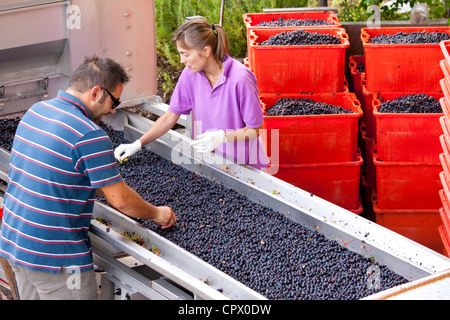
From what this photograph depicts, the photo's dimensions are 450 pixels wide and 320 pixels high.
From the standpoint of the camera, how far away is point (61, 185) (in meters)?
2.25

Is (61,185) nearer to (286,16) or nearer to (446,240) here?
(446,240)

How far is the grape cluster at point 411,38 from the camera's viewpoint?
4250mm

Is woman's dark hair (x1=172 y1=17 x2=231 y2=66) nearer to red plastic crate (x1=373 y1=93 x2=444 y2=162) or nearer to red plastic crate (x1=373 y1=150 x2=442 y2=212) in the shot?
red plastic crate (x1=373 y1=93 x2=444 y2=162)

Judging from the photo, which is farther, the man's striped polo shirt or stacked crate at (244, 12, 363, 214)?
stacked crate at (244, 12, 363, 214)

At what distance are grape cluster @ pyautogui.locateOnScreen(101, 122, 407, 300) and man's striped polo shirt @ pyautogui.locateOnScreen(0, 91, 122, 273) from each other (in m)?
0.53

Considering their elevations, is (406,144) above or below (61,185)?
below

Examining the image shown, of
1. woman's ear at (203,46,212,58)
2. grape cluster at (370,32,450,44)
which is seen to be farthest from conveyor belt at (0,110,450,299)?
grape cluster at (370,32,450,44)

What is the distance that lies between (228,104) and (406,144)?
1.35 m

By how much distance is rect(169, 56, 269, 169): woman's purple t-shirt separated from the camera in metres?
3.16

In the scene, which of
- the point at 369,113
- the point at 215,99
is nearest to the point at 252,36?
the point at 369,113

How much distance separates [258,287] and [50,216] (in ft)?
2.79

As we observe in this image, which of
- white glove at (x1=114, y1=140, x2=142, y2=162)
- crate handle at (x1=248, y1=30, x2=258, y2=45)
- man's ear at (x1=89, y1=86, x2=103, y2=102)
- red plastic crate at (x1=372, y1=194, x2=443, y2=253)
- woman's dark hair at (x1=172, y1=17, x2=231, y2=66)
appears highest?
woman's dark hair at (x1=172, y1=17, x2=231, y2=66)

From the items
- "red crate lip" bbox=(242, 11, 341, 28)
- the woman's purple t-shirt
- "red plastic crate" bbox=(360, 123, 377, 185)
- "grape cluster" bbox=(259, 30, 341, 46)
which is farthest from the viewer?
"red crate lip" bbox=(242, 11, 341, 28)

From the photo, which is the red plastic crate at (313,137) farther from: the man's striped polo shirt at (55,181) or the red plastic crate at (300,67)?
the man's striped polo shirt at (55,181)
